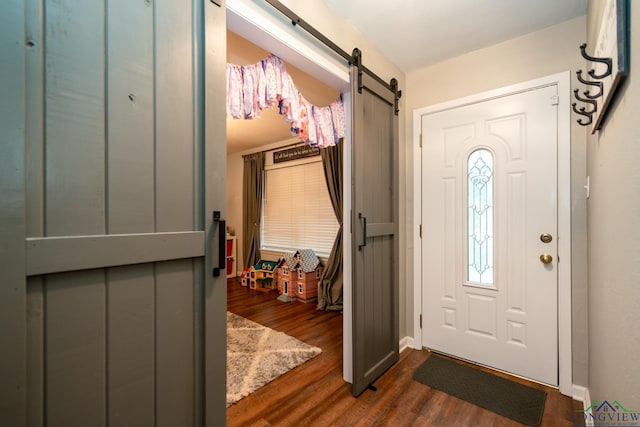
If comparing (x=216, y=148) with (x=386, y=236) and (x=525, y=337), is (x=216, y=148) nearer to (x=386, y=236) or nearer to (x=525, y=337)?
(x=386, y=236)

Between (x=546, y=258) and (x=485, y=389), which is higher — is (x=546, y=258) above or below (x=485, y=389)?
above

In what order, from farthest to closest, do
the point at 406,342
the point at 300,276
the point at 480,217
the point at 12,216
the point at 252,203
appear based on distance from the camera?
the point at 252,203, the point at 300,276, the point at 406,342, the point at 480,217, the point at 12,216

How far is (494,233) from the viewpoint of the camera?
7.06 ft

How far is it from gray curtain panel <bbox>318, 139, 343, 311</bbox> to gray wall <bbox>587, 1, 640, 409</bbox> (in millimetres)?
2657

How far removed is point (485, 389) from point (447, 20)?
2.55 m

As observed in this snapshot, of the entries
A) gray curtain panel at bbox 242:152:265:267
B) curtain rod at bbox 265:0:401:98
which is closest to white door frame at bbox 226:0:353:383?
curtain rod at bbox 265:0:401:98

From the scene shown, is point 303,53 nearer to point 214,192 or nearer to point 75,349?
point 214,192

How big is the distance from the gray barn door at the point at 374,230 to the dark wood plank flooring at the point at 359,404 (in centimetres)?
12

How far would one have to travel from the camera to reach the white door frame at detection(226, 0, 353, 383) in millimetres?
1323

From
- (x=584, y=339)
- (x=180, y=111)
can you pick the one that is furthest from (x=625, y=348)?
(x=180, y=111)

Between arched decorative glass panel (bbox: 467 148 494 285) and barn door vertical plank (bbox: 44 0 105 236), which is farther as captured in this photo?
arched decorative glass panel (bbox: 467 148 494 285)

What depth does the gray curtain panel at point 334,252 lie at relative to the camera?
3.68m

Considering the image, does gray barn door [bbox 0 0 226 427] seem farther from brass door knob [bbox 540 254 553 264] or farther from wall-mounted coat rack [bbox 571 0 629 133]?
brass door knob [bbox 540 254 553 264]

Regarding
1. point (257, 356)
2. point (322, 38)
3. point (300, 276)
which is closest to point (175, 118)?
point (322, 38)
